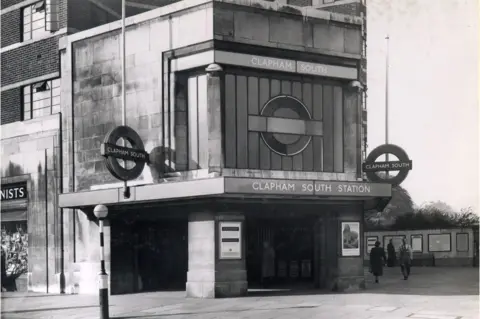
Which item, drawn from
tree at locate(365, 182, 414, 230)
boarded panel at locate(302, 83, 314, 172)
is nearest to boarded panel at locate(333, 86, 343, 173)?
boarded panel at locate(302, 83, 314, 172)

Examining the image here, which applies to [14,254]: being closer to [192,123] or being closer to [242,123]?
[192,123]

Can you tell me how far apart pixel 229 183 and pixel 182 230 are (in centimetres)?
637

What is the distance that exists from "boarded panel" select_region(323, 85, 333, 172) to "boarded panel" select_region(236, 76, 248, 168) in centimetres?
305

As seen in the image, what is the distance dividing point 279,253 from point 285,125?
5.82m

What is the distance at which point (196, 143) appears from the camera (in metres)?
23.6

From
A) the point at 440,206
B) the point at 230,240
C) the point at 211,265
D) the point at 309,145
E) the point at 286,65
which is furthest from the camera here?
the point at 309,145

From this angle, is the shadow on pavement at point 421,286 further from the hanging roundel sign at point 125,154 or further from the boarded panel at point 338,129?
the hanging roundel sign at point 125,154

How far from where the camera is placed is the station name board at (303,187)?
2159cm

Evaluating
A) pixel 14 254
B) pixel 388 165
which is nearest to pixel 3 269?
pixel 14 254

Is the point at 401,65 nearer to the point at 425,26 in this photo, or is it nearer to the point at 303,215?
the point at 425,26

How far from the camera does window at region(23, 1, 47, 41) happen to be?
1153 inches

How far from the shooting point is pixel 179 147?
23.8 metres

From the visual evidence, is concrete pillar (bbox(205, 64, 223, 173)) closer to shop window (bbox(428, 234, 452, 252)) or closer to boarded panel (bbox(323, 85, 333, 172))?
boarded panel (bbox(323, 85, 333, 172))

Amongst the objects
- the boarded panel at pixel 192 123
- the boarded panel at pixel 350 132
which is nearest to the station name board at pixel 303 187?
the boarded panel at pixel 350 132
